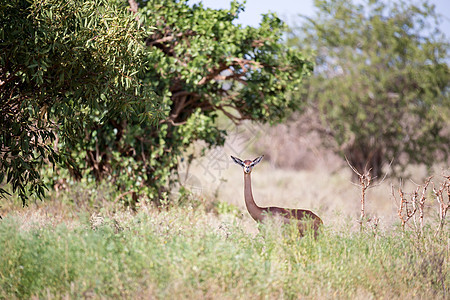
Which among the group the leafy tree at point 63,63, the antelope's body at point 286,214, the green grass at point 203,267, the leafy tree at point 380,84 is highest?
the leafy tree at point 380,84

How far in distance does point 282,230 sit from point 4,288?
275cm

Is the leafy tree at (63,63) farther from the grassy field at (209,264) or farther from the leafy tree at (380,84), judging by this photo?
the leafy tree at (380,84)

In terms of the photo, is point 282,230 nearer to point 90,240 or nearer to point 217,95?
point 90,240

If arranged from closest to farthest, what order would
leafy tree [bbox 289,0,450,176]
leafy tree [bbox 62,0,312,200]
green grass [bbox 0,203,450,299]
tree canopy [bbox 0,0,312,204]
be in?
green grass [bbox 0,203,450,299]
tree canopy [bbox 0,0,312,204]
leafy tree [bbox 62,0,312,200]
leafy tree [bbox 289,0,450,176]

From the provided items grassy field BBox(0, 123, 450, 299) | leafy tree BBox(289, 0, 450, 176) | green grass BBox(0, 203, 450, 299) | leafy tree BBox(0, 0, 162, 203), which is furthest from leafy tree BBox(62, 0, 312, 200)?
leafy tree BBox(289, 0, 450, 176)

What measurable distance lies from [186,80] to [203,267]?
182 inches

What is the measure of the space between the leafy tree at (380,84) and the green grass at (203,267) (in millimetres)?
10499

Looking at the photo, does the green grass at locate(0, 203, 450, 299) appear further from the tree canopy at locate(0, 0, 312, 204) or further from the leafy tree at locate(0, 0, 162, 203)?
the tree canopy at locate(0, 0, 312, 204)

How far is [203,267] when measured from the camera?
461cm

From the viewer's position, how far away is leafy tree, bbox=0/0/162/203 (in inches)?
212

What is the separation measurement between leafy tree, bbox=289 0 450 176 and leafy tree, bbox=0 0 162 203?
1108 centimetres

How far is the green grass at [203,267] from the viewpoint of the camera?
450 cm

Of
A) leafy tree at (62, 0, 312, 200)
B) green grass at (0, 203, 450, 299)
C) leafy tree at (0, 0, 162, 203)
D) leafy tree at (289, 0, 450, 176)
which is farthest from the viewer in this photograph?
leafy tree at (289, 0, 450, 176)

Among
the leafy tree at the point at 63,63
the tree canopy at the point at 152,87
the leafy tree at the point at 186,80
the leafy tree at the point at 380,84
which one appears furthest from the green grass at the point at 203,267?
the leafy tree at the point at 380,84
